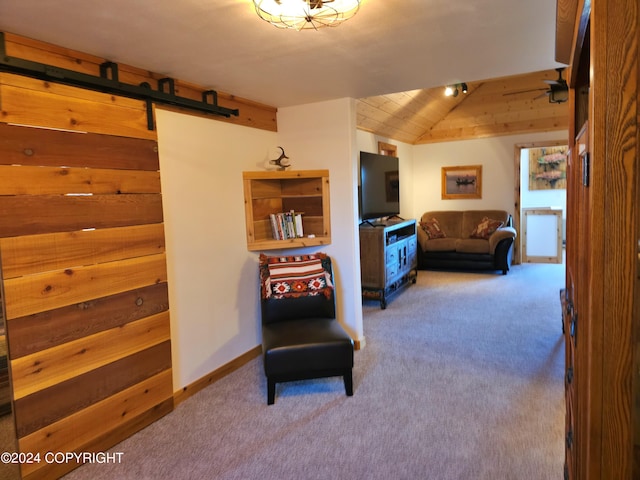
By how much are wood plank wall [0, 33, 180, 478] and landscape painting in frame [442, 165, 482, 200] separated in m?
5.93

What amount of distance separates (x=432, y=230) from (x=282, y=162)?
391 centimetres

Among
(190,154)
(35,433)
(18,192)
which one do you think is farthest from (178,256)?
(35,433)

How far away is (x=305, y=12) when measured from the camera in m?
1.72

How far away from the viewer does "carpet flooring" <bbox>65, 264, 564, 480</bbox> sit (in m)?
2.08

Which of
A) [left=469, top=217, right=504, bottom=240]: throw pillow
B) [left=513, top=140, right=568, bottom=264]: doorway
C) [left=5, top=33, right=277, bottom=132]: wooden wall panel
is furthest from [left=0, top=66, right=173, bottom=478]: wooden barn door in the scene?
[left=513, top=140, right=568, bottom=264]: doorway

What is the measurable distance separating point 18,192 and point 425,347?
311cm

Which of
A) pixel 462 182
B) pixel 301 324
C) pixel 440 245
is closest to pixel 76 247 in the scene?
pixel 301 324

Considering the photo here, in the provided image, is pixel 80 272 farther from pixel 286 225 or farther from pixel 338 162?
pixel 338 162

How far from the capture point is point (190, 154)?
9.34ft

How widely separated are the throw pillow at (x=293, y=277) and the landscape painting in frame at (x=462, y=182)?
475 centimetres

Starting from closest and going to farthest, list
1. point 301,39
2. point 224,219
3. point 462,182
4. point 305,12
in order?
point 305,12 → point 301,39 → point 224,219 → point 462,182

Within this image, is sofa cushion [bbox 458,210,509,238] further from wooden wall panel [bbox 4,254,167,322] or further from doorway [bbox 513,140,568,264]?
wooden wall panel [bbox 4,254,167,322]

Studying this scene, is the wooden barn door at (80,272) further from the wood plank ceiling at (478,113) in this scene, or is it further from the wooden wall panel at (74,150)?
the wood plank ceiling at (478,113)

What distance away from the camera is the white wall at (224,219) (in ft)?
9.09
